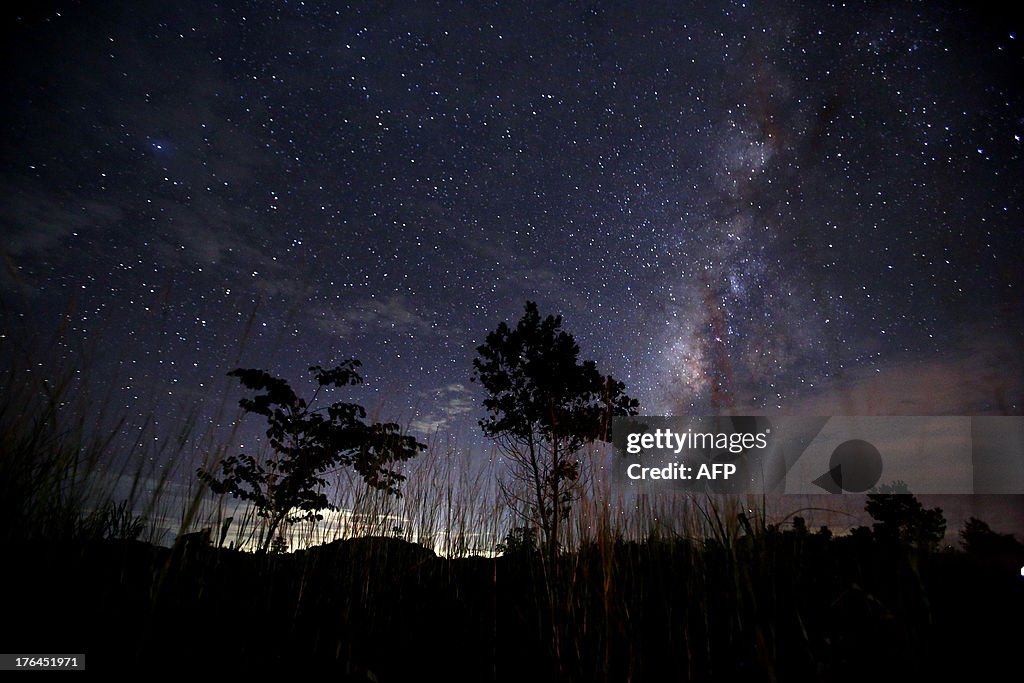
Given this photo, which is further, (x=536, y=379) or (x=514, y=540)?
Answer: (x=536, y=379)

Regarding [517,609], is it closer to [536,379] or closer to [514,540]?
[514,540]

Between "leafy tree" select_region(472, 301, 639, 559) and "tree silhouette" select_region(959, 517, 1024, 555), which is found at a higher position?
"leafy tree" select_region(472, 301, 639, 559)

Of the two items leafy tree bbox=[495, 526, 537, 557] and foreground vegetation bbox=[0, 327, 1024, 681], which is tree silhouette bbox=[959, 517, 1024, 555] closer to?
foreground vegetation bbox=[0, 327, 1024, 681]

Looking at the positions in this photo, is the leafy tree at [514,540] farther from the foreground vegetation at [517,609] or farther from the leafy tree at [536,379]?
the leafy tree at [536,379]

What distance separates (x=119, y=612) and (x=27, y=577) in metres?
0.36

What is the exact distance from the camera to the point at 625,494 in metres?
2.38

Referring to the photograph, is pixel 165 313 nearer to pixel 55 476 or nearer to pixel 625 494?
pixel 55 476

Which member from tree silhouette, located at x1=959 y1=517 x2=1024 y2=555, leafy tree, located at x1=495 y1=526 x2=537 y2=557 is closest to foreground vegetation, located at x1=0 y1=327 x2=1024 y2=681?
leafy tree, located at x1=495 y1=526 x2=537 y2=557

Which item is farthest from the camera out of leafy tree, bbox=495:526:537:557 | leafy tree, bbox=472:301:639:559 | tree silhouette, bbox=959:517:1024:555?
leafy tree, bbox=472:301:639:559

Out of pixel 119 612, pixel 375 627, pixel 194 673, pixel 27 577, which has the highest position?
pixel 27 577

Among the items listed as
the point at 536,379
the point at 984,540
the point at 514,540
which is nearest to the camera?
the point at 514,540

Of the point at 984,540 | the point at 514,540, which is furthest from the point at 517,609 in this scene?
the point at 984,540

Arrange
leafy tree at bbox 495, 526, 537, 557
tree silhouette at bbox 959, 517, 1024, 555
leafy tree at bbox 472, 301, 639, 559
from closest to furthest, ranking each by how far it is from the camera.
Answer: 1. leafy tree at bbox 495, 526, 537, 557
2. tree silhouette at bbox 959, 517, 1024, 555
3. leafy tree at bbox 472, 301, 639, 559

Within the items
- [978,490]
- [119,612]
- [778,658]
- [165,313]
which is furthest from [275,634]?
[978,490]
